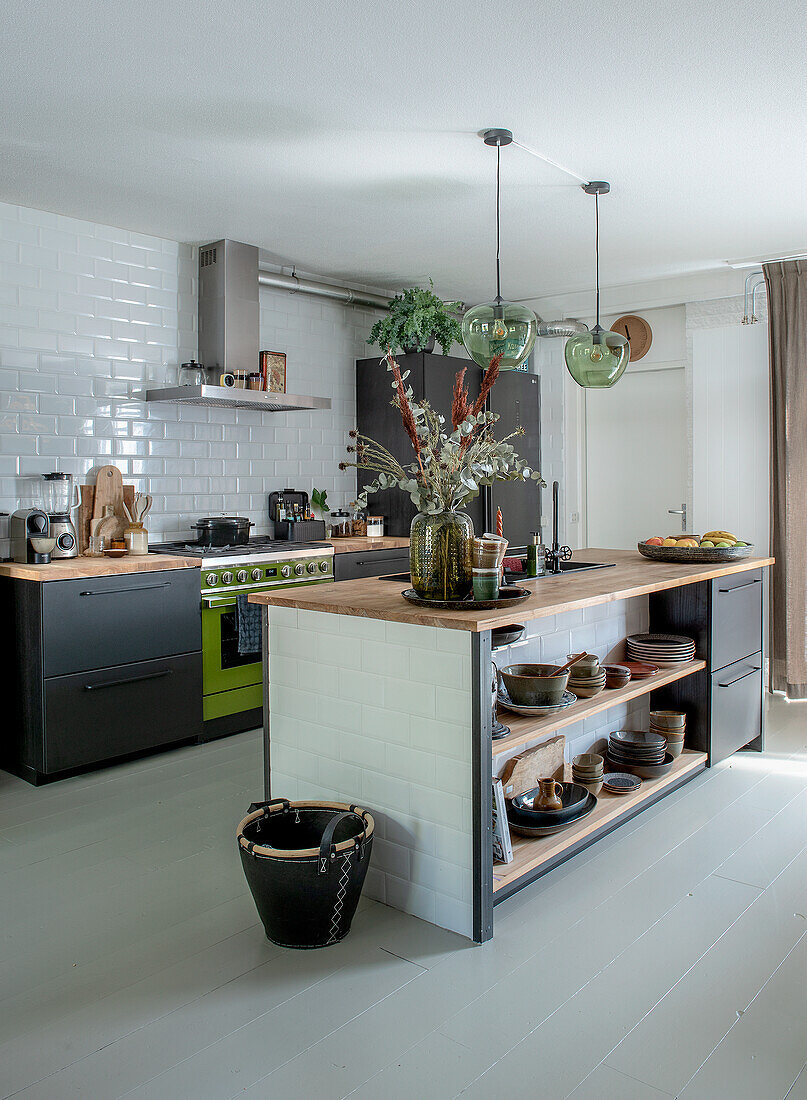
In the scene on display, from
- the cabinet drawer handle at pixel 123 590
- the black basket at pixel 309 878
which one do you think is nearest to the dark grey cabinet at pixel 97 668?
the cabinet drawer handle at pixel 123 590

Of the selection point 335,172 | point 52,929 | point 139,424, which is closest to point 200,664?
point 139,424

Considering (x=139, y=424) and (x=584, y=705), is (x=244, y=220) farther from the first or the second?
(x=584, y=705)

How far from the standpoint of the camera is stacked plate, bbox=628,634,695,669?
3688 mm

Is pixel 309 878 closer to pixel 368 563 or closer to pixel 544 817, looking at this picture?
pixel 544 817

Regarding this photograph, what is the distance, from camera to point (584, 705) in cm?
301

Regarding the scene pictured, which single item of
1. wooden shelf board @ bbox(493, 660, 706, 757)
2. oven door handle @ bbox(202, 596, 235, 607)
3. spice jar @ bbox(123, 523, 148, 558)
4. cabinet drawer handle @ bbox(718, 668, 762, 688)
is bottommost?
cabinet drawer handle @ bbox(718, 668, 762, 688)

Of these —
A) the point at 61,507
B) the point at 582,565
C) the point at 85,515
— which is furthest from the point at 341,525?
the point at 582,565

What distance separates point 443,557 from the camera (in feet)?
8.82

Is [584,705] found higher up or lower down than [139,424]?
lower down

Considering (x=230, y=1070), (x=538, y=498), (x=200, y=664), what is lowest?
(x=230, y=1070)

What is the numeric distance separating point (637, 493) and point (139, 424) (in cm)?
396

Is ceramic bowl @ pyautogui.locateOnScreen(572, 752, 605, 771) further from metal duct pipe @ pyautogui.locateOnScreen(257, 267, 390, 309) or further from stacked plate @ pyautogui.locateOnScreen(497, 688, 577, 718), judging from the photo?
metal duct pipe @ pyautogui.locateOnScreen(257, 267, 390, 309)

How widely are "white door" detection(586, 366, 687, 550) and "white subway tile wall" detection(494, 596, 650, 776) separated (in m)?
2.84

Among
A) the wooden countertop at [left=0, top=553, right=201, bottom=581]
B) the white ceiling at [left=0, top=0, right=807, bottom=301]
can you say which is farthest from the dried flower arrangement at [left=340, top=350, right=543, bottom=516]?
the wooden countertop at [left=0, top=553, right=201, bottom=581]
